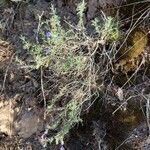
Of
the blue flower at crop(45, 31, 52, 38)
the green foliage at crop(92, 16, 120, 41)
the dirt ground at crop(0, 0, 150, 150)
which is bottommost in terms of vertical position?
the dirt ground at crop(0, 0, 150, 150)

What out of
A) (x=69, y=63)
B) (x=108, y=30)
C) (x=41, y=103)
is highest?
(x=108, y=30)

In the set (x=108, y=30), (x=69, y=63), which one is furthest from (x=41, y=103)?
(x=108, y=30)

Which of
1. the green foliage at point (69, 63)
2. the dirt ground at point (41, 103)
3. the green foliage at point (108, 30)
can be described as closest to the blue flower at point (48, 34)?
the green foliage at point (69, 63)

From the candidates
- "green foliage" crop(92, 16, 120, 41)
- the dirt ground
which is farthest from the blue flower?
"green foliage" crop(92, 16, 120, 41)

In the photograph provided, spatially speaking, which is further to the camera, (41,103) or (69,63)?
(41,103)

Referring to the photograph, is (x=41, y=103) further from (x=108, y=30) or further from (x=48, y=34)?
(x=108, y=30)

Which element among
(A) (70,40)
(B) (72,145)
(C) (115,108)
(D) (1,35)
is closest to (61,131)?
(B) (72,145)

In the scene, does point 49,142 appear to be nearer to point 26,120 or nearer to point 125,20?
point 26,120

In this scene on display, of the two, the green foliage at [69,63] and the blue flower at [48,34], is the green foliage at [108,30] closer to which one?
the green foliage at [69,63]

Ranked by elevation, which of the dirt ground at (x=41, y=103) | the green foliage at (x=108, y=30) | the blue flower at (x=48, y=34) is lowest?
the dirt ground at (x=41, y=103)

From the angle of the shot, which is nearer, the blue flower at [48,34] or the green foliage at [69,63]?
the green foliage at [69,63]

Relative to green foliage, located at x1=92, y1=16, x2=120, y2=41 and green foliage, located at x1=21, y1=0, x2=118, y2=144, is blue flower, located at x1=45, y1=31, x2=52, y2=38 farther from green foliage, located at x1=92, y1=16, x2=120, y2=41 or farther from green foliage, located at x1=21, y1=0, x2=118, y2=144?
green foliage, located at x1=92, y1=16, x2=120, y2=41
